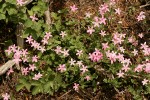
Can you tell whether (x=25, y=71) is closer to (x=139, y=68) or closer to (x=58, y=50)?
(x=58, y=50)

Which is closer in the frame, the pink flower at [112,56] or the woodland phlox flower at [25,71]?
the pink flower at [112,56]

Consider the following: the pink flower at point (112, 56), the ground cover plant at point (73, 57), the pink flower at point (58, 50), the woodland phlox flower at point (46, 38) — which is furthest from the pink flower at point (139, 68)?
the woodland phlox flower at point (46, 38)

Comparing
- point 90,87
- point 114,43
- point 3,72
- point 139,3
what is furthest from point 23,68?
point 139,3

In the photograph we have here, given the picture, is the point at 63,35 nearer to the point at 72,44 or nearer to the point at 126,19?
the point at 72,44

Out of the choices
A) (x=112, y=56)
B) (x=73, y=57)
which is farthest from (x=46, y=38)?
(x=112, y=56)

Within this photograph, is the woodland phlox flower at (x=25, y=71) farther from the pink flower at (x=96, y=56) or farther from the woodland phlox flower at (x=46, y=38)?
the pink flower at (x=96, y=56)

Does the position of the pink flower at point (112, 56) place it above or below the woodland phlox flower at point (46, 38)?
below

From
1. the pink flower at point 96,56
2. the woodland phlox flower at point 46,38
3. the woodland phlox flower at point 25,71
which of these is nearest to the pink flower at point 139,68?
the pink flower at point 96,56

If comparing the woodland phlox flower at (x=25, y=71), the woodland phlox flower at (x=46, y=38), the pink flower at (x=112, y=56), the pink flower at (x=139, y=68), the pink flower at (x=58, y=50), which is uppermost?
the woodland phlox flower at (x=46, y=38)

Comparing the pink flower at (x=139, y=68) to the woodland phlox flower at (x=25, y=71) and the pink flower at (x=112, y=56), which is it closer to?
the pink flower at (x=112, y=56)
